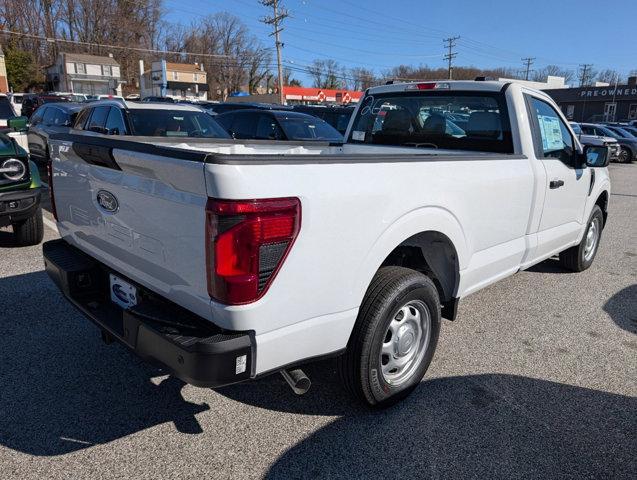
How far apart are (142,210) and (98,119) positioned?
7.37 m

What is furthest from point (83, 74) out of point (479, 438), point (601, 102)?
point (479, 438)

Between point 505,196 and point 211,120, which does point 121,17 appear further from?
point 505,196

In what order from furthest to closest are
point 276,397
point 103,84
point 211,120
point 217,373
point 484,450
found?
point 103,84
point 211,120
point 276,397
point 484,450
point 217,373

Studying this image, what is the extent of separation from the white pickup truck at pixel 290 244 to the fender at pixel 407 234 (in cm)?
1

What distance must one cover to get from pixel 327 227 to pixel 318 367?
1543mm

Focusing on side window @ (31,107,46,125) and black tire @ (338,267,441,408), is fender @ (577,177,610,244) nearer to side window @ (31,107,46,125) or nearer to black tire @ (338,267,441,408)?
black tire @ (338,267,441,408)

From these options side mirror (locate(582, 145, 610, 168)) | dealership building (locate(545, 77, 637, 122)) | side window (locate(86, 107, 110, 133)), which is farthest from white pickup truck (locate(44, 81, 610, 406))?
dealership building (locate(545, 77, 637, 122))

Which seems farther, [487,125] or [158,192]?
[487,125]

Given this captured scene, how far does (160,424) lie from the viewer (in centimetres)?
274

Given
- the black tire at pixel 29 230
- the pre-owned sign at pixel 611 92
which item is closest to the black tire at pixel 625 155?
the black tire at pixel 29 230

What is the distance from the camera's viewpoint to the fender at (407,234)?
244 cm

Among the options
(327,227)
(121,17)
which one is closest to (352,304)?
(327,227)

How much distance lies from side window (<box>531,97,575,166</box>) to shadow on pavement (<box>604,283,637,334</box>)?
4.74ft

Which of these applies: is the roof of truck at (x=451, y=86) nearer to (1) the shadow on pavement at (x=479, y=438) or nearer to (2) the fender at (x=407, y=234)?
(2) the fender at (x=407, y=234)
